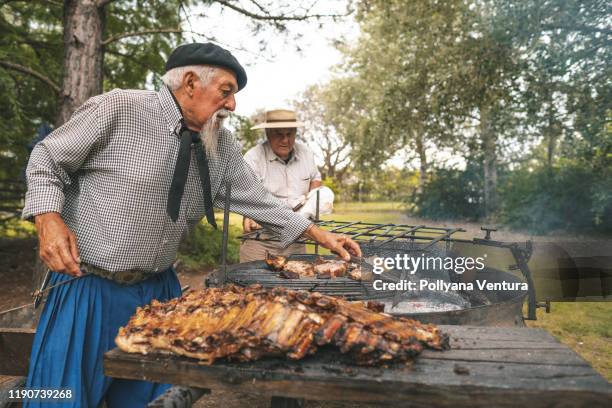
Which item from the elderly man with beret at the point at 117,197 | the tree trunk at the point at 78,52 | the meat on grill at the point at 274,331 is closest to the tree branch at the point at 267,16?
the tree trunk at the point at 78,52

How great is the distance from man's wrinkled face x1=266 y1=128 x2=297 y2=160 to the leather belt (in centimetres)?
278

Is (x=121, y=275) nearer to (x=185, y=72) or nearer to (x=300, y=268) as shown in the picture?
(x=185, y=72)

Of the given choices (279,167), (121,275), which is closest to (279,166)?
(279,167)

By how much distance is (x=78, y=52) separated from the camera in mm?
5758

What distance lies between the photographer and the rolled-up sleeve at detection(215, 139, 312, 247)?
284 centimetres

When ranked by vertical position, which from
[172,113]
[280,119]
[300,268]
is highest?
[280,119]

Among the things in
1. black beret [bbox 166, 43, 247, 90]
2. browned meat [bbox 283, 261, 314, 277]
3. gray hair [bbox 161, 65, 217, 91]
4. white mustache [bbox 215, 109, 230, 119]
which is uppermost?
black beret [bbox 166, 43, 247, 90]

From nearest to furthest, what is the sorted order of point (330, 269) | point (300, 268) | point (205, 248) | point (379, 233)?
point (330, 269)
point (300, 268)
point (379, 233)
point (205, 248)

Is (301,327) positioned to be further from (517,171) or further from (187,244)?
(517,171)

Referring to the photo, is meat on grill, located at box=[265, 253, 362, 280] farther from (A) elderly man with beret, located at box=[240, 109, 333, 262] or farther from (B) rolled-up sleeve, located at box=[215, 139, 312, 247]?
(A) elderly man with beret, located at box=[240, 109, 333, 262]

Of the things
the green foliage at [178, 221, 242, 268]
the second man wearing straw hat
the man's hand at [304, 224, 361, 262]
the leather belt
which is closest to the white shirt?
the second man wearing straw hat

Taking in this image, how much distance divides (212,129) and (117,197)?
635mm

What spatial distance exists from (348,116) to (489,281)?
24384 millimetres

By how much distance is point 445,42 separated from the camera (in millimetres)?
11797
